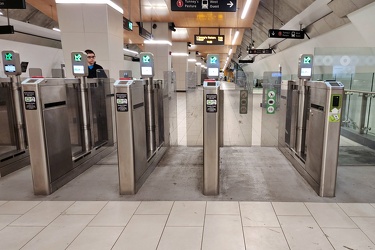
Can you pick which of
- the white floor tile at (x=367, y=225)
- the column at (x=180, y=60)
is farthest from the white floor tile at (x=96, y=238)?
the column at (x=180, y=60)

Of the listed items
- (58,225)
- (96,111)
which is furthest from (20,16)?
(58,225)

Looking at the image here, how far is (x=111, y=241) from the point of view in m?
2.09

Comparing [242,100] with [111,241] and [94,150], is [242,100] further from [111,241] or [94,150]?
[111,241]

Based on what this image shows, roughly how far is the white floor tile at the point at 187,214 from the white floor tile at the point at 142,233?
3.7 inches

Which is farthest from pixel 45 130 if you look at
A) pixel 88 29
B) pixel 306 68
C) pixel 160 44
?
pixel 160 44

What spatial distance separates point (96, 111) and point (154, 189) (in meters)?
1.94

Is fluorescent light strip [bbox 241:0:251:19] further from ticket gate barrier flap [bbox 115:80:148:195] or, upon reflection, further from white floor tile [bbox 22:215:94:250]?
white floor tile [bbox 22:215:94:250]

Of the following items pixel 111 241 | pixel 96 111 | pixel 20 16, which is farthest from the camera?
pixel 20 16

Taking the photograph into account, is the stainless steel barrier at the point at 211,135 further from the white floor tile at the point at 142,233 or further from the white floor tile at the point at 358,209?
the white floor tile at the point at 358,209

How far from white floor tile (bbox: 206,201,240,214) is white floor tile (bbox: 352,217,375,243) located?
40.4 inches

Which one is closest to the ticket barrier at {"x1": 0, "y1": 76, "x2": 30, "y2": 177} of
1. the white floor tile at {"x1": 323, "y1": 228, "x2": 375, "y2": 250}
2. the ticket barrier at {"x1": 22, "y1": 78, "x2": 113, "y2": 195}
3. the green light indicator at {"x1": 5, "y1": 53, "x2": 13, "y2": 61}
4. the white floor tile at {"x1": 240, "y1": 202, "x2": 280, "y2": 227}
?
the green light indicator at {"x1": 5, "y1": 53, "x2": 13, "y2": 61}

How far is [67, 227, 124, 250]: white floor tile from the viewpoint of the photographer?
2025 millimetres

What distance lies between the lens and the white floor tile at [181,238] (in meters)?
2.01

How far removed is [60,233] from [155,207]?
0.85 metres
